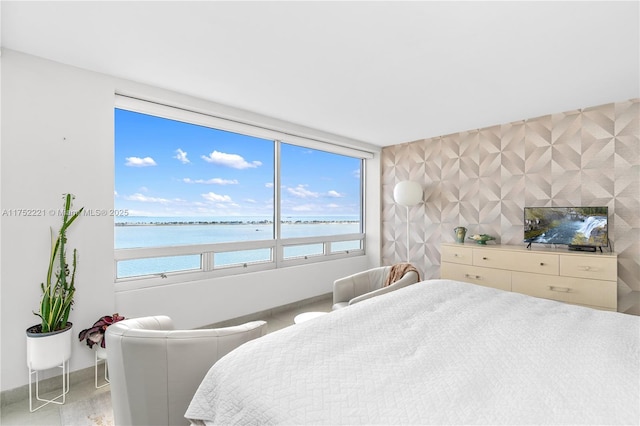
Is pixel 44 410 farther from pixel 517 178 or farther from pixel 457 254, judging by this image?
A: pixel 517 178

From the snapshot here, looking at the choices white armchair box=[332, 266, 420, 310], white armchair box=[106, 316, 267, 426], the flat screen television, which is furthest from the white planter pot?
the flat screen television

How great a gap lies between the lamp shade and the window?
1192 mm

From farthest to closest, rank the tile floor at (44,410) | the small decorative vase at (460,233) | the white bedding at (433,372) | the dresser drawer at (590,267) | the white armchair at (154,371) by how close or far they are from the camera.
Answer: the small decorative vase at (460,233) < the dresser drawer at (590,267) < the tile floor at (44,410) < the white armchair at (154,371) < the white bedding at (433,372)

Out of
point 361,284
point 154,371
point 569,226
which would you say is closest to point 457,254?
point 569,226

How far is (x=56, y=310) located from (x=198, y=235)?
59.6 inches

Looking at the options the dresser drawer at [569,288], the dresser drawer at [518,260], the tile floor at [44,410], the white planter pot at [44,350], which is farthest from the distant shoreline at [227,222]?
the dresser drawer at [569,288]

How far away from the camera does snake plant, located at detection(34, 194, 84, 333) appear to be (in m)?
2.21

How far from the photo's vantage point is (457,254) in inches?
160

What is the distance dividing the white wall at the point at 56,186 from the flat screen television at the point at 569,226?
4107mm

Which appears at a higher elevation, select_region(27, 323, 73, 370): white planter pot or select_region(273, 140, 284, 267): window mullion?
select_region(273, 140, 284, 267): window mullion

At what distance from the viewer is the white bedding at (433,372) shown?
980 millimetres

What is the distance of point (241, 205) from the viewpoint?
13.3 ft

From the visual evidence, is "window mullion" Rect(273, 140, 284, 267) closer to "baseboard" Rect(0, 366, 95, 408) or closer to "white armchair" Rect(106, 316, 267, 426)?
"baseboard" Rect(0, 366, 95, 408)

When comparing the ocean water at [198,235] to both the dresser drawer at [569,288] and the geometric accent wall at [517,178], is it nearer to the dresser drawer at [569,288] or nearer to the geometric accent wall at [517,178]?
the geometric accent wall at [517,178]
